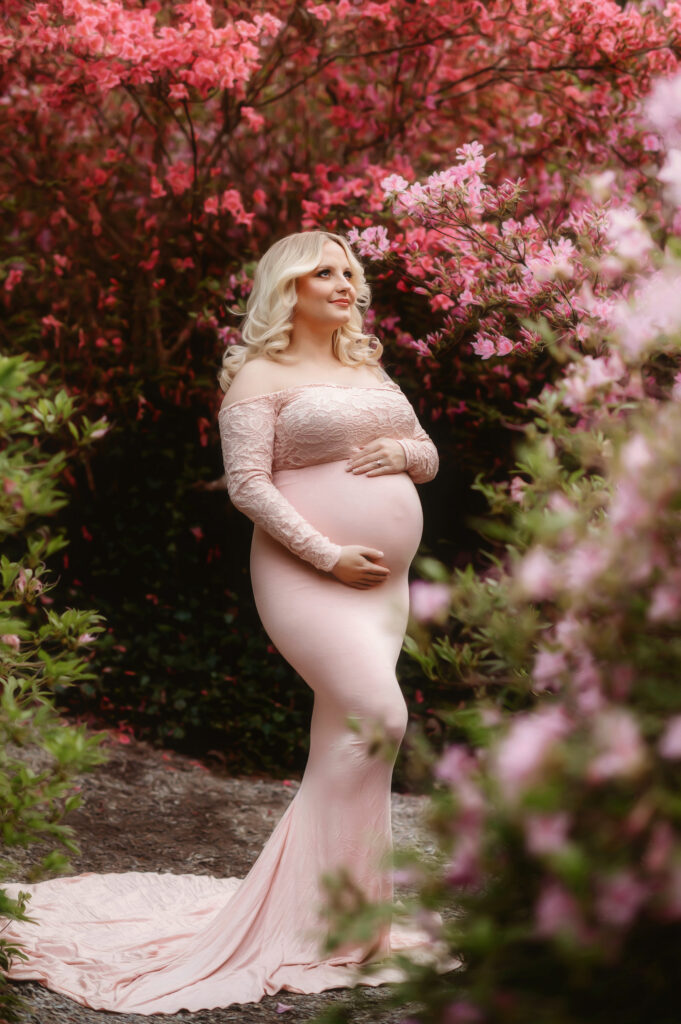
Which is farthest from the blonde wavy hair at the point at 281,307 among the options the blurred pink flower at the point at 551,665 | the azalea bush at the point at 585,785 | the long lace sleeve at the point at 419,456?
the blurred pink flower at the point at 551,665

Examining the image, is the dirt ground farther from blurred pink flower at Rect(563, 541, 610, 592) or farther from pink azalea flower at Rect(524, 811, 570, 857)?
pink azalea flower at Rect(524, 811, 570, 857)

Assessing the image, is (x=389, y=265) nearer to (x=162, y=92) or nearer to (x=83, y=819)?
(x=162, y=92)

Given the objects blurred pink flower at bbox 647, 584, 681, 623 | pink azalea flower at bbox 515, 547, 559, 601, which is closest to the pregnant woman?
pink azalea flower at bbox 515, 547, 559, 601

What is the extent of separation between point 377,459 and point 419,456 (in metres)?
0.18

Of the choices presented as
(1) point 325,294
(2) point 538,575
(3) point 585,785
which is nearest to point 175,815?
(1) point 325,294

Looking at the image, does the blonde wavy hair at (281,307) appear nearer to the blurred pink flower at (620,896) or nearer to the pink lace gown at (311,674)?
the pink lace gown at (311,674)

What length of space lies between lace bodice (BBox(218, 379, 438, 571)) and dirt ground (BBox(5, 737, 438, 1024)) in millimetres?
1374

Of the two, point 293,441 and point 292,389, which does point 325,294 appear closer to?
point 292,389

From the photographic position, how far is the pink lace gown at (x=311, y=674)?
10.7ft

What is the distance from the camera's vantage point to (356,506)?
3371 millimetres

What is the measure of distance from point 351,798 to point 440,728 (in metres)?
2.45

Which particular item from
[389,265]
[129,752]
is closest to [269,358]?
[389,265]

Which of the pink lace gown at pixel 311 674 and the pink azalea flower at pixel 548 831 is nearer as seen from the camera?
the pink azalea flower at pixel 548 831

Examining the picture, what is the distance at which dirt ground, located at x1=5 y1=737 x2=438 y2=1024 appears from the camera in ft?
15.3
